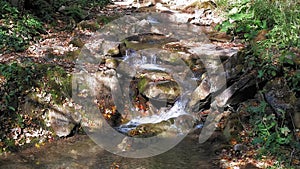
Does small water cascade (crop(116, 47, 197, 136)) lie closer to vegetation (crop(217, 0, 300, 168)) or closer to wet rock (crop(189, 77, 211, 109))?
wet rock (crop(189, 77, 211, 109))

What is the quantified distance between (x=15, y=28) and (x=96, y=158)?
5752mm

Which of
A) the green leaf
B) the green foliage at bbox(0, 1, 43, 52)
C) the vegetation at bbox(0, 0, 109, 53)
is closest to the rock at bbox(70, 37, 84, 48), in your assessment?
the vegetation at bbox(0, 0, 109, 53)

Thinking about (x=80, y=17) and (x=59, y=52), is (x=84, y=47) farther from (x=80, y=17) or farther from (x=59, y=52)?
(x=80, y=17)

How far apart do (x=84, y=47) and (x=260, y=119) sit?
574 cm

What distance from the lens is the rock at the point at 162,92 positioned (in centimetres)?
819

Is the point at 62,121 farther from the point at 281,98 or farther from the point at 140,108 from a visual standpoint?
the point at 281,98

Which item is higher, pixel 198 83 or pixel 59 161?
pixel 198 83

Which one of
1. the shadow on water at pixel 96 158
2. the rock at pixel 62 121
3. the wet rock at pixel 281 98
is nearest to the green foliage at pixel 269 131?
the wet rock at pixel 281 98

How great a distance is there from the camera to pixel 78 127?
7.16 m

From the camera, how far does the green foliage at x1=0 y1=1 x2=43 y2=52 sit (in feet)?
28.8

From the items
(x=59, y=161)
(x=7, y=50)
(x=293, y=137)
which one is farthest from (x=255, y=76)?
(x=7, y=50)

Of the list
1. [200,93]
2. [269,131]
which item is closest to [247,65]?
[200,93]

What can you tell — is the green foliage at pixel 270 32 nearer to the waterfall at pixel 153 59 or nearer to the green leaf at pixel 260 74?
the green leaf at pixel 260 74

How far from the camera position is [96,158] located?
6.05 meters
